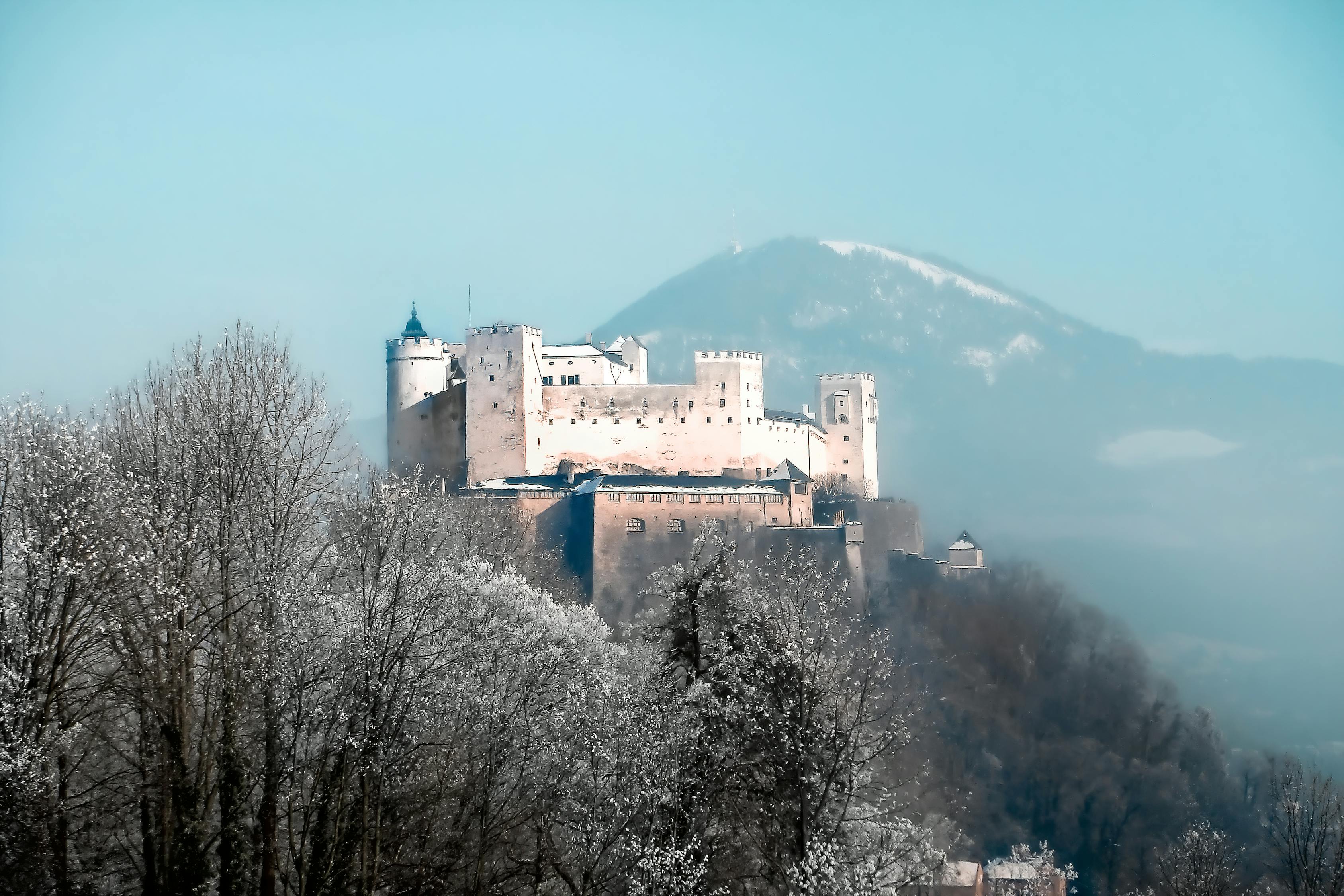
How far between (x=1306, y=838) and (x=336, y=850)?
21.5 m

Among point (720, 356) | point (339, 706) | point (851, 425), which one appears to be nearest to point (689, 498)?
point (720, 356)

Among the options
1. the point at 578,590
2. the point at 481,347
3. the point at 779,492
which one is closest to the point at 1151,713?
the point at 779,492

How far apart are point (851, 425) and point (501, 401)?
2920 centimetres

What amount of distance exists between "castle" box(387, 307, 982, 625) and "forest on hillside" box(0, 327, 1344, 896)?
4044cm

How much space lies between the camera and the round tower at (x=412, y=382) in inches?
3088

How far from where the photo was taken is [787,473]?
84188mm

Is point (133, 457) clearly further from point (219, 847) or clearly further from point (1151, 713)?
point (1151, 713)

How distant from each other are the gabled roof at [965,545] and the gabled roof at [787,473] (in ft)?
33.8

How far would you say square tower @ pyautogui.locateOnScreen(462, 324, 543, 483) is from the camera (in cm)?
7594

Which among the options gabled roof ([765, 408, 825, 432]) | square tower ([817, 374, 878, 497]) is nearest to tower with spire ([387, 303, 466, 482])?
gabled roof ([765, 408, 825, 432])

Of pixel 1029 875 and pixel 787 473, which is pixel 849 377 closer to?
pixel 787 473

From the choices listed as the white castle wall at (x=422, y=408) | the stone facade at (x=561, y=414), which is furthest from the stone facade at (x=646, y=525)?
the white castle wall at (x=422, y=408)

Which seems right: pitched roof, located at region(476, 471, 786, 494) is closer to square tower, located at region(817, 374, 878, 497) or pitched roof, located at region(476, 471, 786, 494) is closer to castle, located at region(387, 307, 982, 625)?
castle, located at region(387, 307, 982, 625)

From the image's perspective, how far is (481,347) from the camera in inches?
3022
